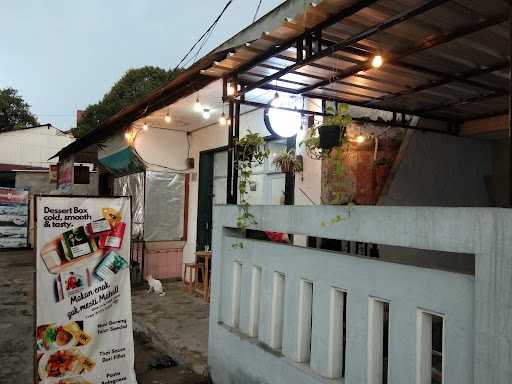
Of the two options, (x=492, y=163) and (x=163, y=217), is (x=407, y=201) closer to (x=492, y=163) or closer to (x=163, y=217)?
(x=492, y=163)

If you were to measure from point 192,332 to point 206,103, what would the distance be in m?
3.82

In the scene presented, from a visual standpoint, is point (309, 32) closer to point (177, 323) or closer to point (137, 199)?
point (177, 323)

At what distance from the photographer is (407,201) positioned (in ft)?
20.6

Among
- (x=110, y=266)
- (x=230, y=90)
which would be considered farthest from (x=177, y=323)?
(x=230, y=90)

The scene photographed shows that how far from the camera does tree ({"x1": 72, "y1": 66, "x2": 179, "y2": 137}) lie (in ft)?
93.8

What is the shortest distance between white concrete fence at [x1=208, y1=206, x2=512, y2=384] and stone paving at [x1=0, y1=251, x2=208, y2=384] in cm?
64

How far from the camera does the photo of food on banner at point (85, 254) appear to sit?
12.6 feet

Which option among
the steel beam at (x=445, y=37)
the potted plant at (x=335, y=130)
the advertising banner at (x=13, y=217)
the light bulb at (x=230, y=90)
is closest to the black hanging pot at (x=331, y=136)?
the potted plant at (x=335, y=130)

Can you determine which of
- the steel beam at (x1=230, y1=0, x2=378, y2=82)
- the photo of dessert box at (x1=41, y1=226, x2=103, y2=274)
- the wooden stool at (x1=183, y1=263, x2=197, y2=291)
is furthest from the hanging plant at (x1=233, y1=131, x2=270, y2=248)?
the wooden stool at (x1=183, y1=263, x2=197, y2=291)

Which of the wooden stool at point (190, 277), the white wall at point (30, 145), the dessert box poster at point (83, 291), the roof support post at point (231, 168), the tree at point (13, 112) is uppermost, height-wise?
the tree at point (13, 112)

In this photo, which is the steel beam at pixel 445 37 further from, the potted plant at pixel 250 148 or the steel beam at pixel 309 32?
the potted plant at pixel 250 148

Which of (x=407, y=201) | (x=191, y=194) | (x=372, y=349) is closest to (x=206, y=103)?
(x=191, y=194)

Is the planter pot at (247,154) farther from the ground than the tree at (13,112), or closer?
closer

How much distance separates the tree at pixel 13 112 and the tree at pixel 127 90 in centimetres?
720
